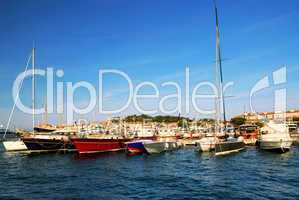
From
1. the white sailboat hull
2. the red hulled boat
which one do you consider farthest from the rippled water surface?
the white sailboat hull

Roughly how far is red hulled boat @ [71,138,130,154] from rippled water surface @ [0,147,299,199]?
8.46 meters

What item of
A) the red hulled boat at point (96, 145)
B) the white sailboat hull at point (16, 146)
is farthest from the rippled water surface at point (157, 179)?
the white sailboat hull at point (16, 146)

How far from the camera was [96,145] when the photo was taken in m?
48.3

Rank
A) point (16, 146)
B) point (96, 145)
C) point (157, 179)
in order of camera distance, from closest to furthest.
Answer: point (157, 179)
point (96, 145)
point (16, 146)

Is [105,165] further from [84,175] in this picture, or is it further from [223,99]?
[223,99]

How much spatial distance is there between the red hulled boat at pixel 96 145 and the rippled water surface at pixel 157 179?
8.46 m

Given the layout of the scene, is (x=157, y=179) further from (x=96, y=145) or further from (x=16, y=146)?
(x=16, y=146)

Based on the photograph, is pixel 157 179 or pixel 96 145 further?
pixel 96 145

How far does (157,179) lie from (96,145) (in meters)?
23.7

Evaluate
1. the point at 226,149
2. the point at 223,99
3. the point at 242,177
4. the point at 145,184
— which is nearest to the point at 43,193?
the point at 145,184

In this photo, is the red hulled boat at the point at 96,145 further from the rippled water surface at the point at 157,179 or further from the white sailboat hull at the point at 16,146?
the white sailboat hull at the point at 16,146

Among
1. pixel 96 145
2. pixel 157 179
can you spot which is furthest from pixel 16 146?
pixel 157 179

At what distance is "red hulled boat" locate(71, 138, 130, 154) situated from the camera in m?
46.9

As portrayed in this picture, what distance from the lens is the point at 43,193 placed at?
2177 centimetres
